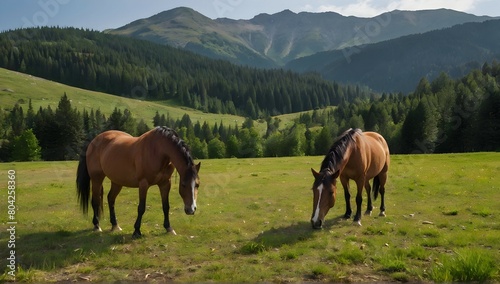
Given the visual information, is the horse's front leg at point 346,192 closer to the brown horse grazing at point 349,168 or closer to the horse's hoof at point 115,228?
the brown horse grazing at point 349,168

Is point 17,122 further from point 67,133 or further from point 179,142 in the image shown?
point 179,142

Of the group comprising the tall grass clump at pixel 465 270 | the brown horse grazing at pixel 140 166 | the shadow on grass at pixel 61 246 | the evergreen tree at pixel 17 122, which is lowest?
the shadow on grass at pixel 61 246

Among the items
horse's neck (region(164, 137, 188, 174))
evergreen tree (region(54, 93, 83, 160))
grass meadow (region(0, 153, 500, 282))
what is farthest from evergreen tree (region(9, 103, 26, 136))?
horse's neck (region(164, 137, 188, 174))

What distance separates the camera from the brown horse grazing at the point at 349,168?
1103 centimetres

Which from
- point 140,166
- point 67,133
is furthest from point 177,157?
point 67,133

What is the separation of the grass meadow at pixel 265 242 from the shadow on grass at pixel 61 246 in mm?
34

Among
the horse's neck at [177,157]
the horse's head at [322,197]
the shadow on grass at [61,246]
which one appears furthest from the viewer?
the horse's neck at [177,157]

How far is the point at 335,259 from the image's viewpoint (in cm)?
914

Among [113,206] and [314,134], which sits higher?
[314,134]

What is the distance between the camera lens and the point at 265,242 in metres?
10.6

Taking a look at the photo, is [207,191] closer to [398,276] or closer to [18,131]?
[398,276]

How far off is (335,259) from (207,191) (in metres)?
14.7

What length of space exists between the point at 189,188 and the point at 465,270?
7.52 metres

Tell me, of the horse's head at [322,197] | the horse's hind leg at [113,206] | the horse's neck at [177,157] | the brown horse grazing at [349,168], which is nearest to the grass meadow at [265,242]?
the horse's hind leg at [113,206]
